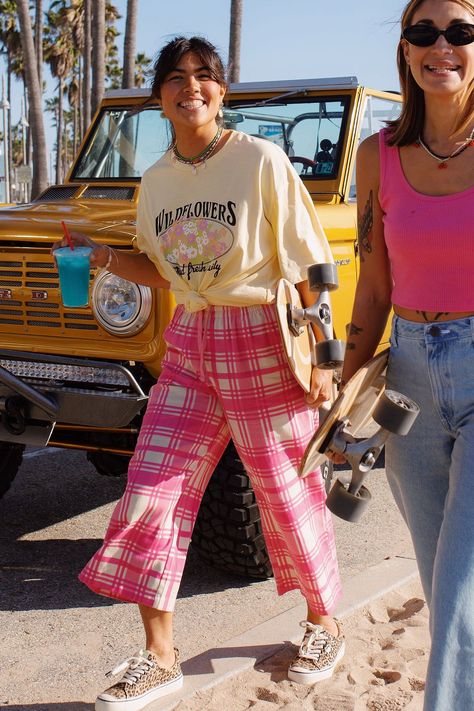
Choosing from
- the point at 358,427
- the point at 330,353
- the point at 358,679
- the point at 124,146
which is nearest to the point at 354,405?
the point at 358,427

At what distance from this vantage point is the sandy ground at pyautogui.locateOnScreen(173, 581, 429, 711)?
311 centimetres

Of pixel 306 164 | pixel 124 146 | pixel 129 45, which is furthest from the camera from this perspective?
pixel 129 45

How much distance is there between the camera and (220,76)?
328 centimetres

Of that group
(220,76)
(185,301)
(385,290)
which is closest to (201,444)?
(185,301)

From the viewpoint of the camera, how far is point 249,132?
554cm

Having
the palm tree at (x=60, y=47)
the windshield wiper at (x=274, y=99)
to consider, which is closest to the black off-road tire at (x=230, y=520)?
the windshield wiper at (x=274, y=99)

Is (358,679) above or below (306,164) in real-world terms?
below

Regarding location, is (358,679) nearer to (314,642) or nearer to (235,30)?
(314,642)

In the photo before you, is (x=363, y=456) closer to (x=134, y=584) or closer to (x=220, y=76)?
(x=134, y=584)

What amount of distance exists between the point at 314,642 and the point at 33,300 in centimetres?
185

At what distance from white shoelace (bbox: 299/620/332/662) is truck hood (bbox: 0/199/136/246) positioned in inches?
61.5

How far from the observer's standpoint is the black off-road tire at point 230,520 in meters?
3.93

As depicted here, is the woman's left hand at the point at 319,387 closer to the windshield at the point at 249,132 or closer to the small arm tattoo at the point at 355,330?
the small arm tattoo at the point at 355,330

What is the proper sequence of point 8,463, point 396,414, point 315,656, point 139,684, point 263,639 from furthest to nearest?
point 8,463 < point 263,639 < point 315,656 < point 139,684 < point 396,414
